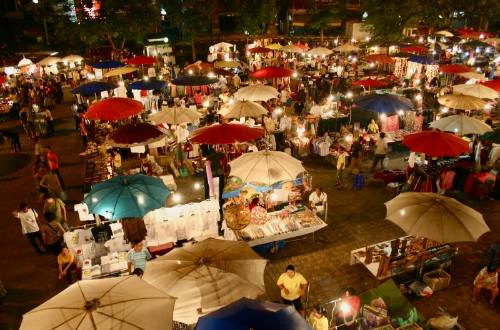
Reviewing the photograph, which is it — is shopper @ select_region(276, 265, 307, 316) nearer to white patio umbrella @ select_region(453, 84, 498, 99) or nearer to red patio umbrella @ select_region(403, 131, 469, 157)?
red patio umbrella @ select_region(403, 131, 469, 157)

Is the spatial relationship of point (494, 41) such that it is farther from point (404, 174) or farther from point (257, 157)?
point (257, 157)

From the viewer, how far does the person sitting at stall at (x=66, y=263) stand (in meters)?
8.55

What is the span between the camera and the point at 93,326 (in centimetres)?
443

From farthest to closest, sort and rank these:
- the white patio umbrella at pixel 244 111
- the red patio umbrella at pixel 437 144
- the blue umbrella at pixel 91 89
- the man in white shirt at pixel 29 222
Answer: the blue umbrella at pixel 91 89 → the white patio umbrella at pixel 244 111 → the red patio umbrella at pixel 437 144 → the man in white shirt at pixel 29 222

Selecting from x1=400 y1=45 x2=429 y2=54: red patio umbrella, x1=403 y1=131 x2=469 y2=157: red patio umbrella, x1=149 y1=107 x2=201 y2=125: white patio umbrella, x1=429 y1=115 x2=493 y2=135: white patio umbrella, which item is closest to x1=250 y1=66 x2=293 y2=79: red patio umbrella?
x1=149 y1=107 x2=201 y2=125: white patio umbrella

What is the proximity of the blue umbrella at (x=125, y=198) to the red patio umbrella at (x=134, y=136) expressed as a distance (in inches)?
109

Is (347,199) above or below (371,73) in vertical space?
below

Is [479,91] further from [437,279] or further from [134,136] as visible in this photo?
[134,136]

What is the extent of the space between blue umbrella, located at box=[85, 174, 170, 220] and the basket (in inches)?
252

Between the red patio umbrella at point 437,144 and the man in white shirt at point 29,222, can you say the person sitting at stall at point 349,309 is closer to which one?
the red patio umbrella at point 437,144

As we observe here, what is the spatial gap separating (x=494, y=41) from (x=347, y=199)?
29.0 m

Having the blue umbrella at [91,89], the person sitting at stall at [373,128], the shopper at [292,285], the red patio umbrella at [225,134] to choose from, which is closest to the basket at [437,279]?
the shopper at [292,285]

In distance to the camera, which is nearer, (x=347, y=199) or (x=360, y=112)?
(x=347, y=199)

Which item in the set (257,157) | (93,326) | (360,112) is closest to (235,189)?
(257,157)
